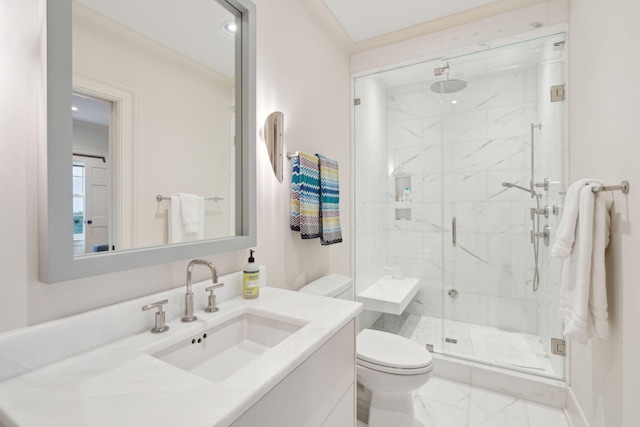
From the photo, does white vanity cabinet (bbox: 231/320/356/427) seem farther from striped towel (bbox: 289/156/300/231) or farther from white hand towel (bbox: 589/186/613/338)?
white hand towel (bbox: 589/186/613/338)

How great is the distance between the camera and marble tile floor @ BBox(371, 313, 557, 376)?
6.93 ft

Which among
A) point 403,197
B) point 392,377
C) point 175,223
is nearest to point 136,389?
point 175,223

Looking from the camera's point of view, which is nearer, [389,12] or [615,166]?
[615,166]

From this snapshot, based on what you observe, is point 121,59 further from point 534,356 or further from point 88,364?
point 534,356

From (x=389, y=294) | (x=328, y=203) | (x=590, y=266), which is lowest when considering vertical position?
(x=389, y=294)

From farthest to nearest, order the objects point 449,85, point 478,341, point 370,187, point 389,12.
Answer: point 370,187, point 449,85, point 478,341, point 389,12

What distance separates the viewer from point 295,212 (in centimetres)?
173

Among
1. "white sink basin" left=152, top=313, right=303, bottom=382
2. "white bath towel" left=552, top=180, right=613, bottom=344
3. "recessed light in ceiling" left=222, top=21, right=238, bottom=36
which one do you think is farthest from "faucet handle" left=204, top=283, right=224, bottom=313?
"white bath towel" left=552, top=180, right=613, bottom=344

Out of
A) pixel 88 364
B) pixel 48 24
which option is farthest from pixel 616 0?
pixel 88 364

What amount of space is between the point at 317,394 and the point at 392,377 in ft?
2.28

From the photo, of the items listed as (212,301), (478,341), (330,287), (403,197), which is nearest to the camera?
(212,301)

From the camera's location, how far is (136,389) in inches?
26.1

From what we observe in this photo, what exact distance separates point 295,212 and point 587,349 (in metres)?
1.66

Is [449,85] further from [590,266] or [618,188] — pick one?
[590,266]
